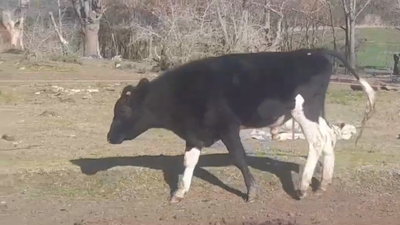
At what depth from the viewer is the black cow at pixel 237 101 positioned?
8.95m

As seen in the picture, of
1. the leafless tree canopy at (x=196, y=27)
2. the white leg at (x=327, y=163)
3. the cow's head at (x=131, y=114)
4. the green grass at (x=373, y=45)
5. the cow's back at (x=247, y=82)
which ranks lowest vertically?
the green grass at (x=373, y=45)

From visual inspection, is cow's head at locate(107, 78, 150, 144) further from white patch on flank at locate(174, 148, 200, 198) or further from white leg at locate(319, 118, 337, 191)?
white leg at locate(319, 118, 337, 191)

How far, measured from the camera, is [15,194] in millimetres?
9492

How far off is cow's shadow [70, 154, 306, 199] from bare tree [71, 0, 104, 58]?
28805 millimetres

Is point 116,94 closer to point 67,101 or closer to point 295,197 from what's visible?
point 67,101

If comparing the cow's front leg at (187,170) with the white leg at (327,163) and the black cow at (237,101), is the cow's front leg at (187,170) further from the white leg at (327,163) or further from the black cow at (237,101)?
the white leg at (327,163)

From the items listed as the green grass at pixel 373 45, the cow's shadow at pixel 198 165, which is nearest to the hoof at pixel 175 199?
the cow's shadow at pixel 198 165

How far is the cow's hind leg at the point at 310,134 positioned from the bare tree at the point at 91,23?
99.8 ft

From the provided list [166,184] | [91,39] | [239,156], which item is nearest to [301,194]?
[239,156]

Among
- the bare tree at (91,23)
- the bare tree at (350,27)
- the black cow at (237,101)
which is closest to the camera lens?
the black cow at (237,101)

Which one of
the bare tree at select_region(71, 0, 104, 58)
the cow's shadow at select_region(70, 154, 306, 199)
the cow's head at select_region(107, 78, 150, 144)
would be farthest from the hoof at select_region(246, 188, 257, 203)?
the bare tree at select_region(71, 0, 104, 58)

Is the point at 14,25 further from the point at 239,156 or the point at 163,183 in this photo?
the point at 239,156

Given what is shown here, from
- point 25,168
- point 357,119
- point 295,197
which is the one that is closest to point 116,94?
point 357,119

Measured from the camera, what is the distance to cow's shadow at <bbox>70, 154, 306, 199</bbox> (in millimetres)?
9742
